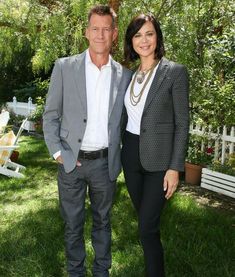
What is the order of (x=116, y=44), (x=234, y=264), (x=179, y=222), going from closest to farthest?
(x=234, y=264)
(x=179, y=222)
(x=116, y=44)

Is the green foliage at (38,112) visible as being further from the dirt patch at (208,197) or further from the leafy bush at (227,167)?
the leafy bush at (227,167)

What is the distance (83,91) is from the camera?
315 centimetres

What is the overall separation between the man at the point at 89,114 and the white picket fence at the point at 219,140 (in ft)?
13.5

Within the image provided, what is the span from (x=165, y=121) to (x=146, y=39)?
1.86 feet

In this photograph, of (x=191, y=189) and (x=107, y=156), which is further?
(x=191, y=189)

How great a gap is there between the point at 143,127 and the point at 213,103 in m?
4.19

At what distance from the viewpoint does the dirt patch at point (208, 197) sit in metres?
5.97

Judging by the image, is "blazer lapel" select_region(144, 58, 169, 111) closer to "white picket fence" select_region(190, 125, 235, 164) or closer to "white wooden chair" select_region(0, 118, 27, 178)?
"white picket fence" select_region(190, 125, 235, 164)

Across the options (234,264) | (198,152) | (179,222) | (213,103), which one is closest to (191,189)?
(198,152)

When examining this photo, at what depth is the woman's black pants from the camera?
303 cm

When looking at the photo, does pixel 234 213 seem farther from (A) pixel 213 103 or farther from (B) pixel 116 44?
(B) pixel 116 44

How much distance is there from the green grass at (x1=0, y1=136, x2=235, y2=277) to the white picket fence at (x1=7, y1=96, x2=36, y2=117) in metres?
7.87

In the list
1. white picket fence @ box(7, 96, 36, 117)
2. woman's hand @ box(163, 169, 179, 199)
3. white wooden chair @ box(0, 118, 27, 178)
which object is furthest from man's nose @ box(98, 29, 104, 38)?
white picket fence @ box(7, 96, 36, 117)

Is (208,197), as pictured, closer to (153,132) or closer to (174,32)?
(174,32)
